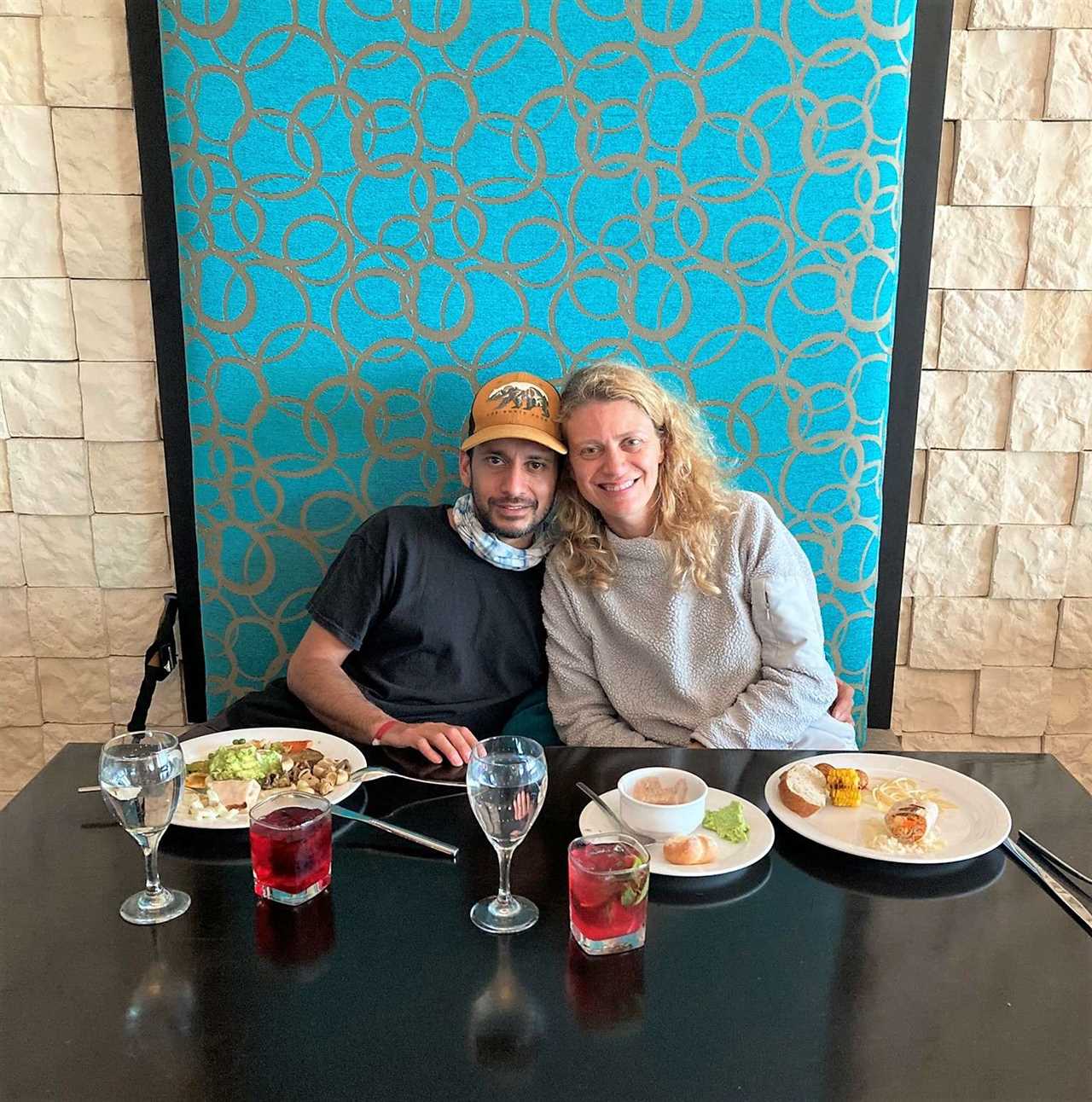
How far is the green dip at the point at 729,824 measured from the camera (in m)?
1.13

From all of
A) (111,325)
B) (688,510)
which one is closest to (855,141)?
(688,510)

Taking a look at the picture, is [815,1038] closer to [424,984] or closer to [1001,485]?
[424,984]

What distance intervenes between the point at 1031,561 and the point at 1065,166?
31.2 inches

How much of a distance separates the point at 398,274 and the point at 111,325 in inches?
24.4

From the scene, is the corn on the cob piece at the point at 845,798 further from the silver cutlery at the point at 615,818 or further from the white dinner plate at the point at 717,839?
the silver cutlery at the point at 615,818

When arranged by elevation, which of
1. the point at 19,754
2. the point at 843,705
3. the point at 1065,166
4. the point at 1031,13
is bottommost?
the point at 19,754

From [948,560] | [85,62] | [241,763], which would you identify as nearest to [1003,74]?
[948,560]

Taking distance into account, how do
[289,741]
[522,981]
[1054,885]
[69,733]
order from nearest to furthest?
[522,981], [1054,885], [289,741], [69,733]

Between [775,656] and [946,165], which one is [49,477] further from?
[946,165]

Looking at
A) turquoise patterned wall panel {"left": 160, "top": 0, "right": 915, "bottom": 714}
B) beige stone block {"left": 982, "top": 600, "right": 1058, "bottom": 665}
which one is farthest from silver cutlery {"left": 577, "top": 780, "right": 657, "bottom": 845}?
beige stone block {"left": 982, "top": 600, "right": 1058, "bottom": 665}

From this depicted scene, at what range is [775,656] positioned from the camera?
171 cm

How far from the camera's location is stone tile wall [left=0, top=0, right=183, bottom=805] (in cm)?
190

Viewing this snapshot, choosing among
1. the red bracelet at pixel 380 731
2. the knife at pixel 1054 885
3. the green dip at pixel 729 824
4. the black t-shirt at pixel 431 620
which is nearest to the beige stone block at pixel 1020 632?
the black t-shirt at pixel 431 620

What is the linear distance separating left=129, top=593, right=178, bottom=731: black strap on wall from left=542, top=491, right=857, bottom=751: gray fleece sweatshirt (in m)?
0.81
